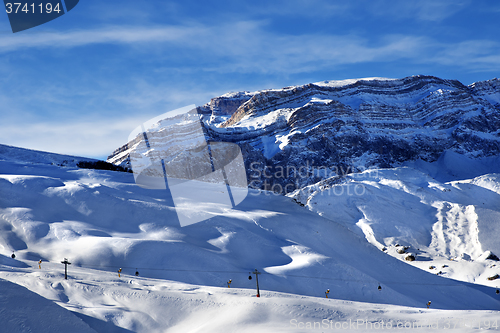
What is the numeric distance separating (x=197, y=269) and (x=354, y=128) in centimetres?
8979

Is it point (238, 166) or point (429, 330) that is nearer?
point (429, 330)

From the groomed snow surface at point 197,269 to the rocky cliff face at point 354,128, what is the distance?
51133mm

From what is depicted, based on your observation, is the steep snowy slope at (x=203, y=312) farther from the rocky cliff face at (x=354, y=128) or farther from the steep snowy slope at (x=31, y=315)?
the rocky cliff face at (x=354, y=128)

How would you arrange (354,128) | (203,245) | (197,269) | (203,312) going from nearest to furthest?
(203,312), (197,269), (203,245), (354,128)

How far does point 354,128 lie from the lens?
108m

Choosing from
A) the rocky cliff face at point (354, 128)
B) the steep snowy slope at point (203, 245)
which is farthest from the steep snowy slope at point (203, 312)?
the rocky cliff face at point (354, 128)

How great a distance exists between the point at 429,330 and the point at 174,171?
8076 cm

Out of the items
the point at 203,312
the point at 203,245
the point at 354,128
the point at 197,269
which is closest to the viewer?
the point at 203,312

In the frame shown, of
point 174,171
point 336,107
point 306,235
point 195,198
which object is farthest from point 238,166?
point 306,235

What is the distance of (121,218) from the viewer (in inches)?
1282

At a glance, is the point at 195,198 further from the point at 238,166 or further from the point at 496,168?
the point at 496,168

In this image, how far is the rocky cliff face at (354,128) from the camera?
100 meters

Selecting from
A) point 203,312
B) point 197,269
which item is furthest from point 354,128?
point 203,312

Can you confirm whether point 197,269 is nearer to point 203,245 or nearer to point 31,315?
point 203,245
